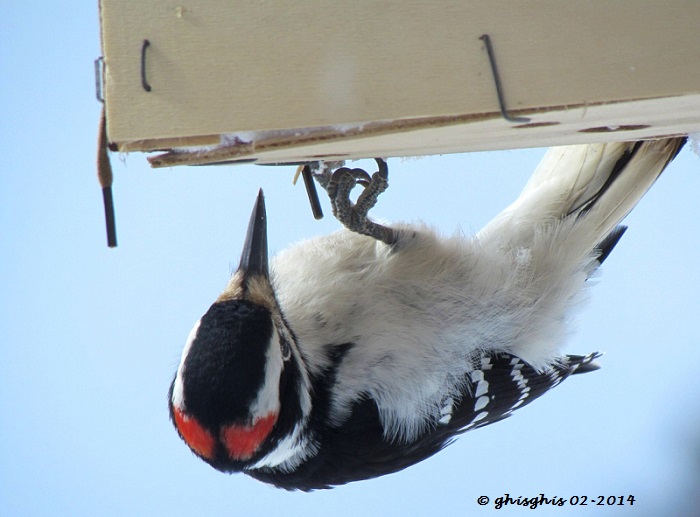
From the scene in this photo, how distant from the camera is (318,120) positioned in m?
0.74

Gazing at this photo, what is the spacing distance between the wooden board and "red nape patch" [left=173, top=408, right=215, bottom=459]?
19.6 inches

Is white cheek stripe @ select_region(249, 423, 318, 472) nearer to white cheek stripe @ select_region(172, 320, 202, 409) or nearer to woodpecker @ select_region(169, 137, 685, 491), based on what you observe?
woodpecker @ select_region(169, 137, 685, 491)

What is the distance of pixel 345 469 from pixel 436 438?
0.20 metres

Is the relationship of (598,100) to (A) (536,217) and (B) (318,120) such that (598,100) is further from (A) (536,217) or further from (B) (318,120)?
(A) (536,217)

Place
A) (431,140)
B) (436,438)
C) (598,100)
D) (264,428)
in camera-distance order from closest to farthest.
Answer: (598,100) < (431,140) < (264,428) < (436,438)

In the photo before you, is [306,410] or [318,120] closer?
[318,120]

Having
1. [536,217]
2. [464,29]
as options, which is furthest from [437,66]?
[536,217]

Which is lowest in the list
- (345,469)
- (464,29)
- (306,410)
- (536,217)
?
(345,469)

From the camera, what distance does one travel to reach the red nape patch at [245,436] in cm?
108

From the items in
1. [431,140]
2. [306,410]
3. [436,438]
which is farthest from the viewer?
[436,438]

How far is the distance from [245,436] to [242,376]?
12 cm

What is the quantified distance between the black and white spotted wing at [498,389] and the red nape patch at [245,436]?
1.28ft

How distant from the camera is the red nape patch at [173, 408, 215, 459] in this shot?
3.55ft

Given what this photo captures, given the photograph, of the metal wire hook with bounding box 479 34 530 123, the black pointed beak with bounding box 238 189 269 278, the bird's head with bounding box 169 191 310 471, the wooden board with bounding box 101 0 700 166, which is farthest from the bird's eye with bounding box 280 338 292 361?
the metal wire hook with bounding box 479 34 530 123
